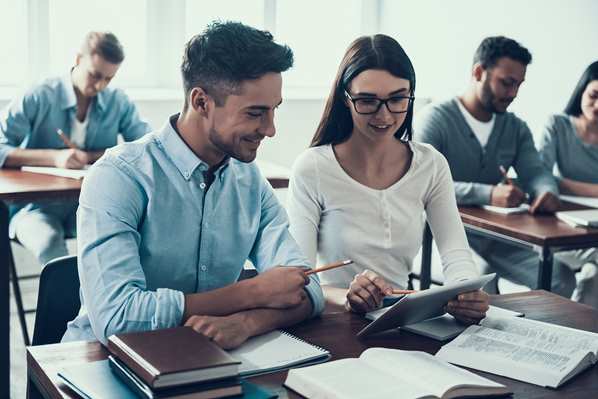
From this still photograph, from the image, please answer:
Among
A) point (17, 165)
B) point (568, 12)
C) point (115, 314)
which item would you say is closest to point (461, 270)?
point (115, 314)

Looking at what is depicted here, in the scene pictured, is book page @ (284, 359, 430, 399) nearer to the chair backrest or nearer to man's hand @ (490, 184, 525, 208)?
the chair backrest

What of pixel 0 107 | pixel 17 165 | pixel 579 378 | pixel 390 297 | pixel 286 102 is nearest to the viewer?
pixel 579 378

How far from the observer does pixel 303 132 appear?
5129 mm

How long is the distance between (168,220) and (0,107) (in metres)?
2.80

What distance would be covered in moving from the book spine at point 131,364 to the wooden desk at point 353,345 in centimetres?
9

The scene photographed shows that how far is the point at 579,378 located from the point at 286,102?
373 cm

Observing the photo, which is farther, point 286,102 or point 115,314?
point 286,102

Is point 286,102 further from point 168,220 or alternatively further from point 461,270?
point 168,220

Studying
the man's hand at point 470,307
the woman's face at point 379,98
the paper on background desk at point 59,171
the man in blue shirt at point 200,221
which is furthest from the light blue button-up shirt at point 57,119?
the man's hand at point 470,307

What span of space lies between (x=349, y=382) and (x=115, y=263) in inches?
20.5

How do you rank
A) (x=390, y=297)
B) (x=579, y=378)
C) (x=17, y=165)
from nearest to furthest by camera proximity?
(x=579, y=378) < (x=390, y=297) < (x=17, y=165)

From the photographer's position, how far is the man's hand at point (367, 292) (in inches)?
66.9

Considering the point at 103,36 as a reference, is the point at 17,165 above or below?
below

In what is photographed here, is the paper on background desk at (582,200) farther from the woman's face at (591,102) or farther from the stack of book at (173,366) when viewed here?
the stack of book at (173,366)
